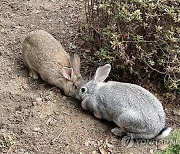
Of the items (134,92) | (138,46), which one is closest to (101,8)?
(138,46)

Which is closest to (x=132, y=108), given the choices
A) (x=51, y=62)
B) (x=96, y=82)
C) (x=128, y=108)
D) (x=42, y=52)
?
(x=128, y=108)

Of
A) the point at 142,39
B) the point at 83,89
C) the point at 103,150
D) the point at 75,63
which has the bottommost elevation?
the point at 103,150

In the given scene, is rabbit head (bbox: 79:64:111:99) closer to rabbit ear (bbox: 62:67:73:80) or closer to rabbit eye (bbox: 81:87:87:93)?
rabbit eye (bbox: 81:87:87:93)

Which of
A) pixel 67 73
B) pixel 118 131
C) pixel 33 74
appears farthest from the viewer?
pixel 33 74

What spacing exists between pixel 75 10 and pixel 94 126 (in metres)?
2.11

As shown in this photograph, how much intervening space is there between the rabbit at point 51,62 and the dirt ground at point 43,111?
124mm

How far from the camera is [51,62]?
572 cm

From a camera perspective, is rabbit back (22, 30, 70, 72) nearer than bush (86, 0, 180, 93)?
No

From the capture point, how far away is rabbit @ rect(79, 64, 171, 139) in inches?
193

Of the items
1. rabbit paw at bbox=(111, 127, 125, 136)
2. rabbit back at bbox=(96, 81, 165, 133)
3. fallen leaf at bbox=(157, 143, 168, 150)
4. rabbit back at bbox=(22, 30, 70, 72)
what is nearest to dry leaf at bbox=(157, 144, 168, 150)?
fallen leaf at bbox=(157, 143, 168, 150)

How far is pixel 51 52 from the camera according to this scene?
5723mm

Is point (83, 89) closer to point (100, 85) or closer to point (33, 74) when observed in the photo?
point (100, 85)

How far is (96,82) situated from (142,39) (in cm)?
70

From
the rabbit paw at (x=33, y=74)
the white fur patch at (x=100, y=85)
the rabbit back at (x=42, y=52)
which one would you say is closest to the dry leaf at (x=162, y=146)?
the white fur patch at (x=100, y=85)
